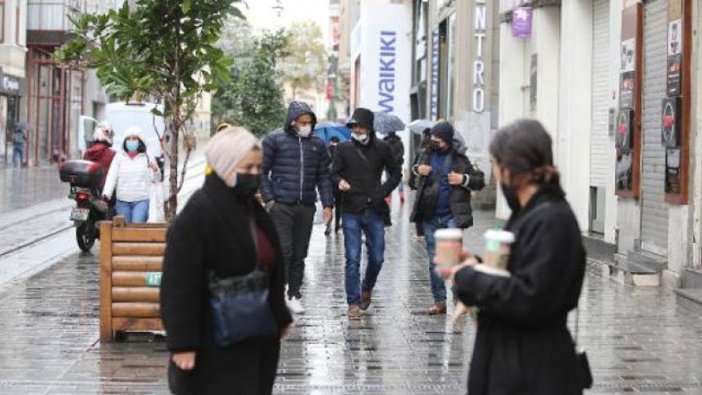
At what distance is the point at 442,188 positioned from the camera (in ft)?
38.2

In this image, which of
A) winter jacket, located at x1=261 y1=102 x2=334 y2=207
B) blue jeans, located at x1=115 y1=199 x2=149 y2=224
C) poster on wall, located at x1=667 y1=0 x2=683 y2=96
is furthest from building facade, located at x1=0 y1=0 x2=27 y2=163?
winter jacket, located at x1=261 y1=102 x2=334 y2=207

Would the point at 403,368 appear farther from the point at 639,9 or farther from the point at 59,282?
the point at 639,9

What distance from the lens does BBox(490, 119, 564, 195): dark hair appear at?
4.46 meters

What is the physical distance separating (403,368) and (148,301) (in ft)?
6.86

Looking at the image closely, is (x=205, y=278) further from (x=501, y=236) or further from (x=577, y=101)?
(x=577, y=101)

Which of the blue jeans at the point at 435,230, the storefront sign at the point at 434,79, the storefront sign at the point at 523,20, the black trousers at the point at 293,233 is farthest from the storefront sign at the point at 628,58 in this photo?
the storefront sign at the point at 434,79

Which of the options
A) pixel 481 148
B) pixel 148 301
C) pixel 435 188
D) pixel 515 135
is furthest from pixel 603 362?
pixel 481 148

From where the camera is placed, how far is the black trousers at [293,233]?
11.3 meters

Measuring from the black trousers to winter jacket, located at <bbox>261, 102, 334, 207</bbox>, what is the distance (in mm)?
80

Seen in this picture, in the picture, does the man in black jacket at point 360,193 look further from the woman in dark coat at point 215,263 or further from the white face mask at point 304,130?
the woman in dark coat at point 215,263

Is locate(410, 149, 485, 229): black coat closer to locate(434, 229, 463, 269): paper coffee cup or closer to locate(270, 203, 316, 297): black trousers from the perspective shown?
locate(270, 203, 316, 297): black trousers

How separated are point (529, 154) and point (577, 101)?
14788 millimetres

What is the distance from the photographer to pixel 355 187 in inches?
453

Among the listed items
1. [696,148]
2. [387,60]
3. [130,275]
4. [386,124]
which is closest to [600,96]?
[696,148]
